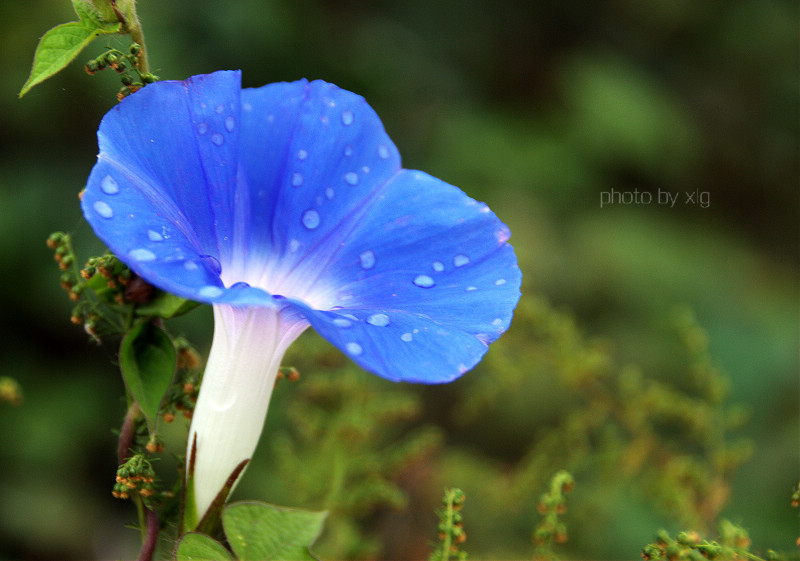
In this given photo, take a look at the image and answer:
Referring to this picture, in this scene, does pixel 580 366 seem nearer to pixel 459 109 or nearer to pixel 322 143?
pixel 322 143

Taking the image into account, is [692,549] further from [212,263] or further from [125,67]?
[125,67]

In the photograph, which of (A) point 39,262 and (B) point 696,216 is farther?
(B) point 696,216

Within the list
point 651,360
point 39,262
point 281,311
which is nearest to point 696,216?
point 651,360

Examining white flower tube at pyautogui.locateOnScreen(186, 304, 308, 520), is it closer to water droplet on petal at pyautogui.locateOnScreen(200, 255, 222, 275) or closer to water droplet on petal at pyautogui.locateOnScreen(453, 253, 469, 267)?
water droplet on petal at pyautogui.locateOnScreen(200, 255, 222, 275)

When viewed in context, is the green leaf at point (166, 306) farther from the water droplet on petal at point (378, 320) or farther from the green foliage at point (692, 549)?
the green foliage at point (692, 549)

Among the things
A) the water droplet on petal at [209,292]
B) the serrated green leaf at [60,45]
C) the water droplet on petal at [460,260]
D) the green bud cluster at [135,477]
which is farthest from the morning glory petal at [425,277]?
the serrated green leaf at [60,45]

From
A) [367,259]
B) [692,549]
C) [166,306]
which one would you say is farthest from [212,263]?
[692,549]
